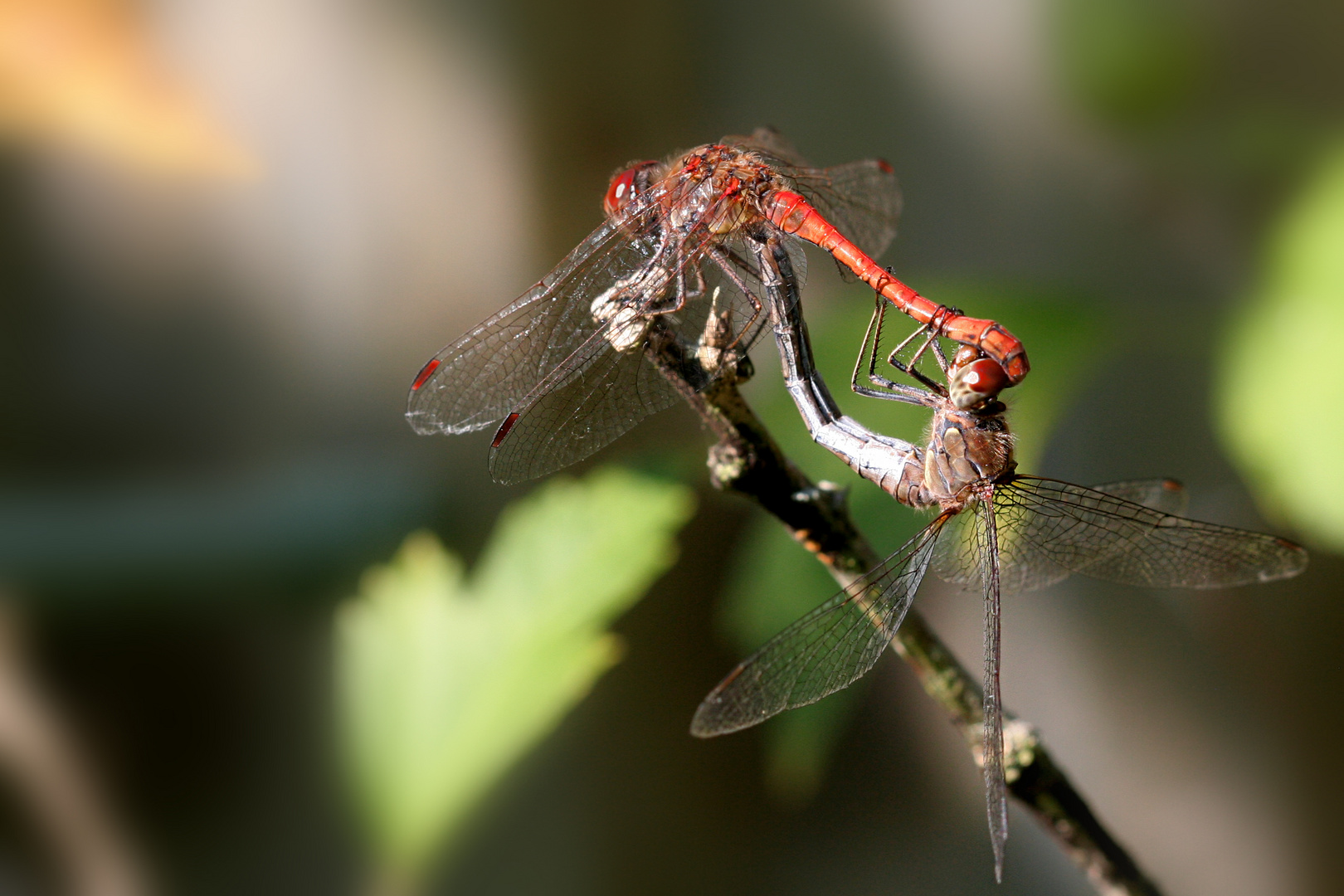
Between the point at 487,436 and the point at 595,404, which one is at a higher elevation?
the point at 487,436

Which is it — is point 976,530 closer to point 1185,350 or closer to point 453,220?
point 1185,350

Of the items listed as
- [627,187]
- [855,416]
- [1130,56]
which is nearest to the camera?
→ [627,187]

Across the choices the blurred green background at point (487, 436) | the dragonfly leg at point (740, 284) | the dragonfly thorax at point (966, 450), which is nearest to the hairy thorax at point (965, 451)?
the dragonfly thorax at point (966, 450)

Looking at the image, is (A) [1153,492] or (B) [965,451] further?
(A) [1153,492]

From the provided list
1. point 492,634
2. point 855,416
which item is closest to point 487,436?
point 492,634

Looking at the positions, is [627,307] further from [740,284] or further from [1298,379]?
[1298,379]

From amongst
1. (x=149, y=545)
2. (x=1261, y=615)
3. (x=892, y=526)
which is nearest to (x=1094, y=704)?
(x=1261, y=615)

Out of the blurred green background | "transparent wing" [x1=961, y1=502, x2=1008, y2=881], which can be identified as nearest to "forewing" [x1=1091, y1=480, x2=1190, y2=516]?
"transparent wing" [x1=961, y1=502, x2=1008, y2=881]

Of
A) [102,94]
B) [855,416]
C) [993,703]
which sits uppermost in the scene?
[102,94]
